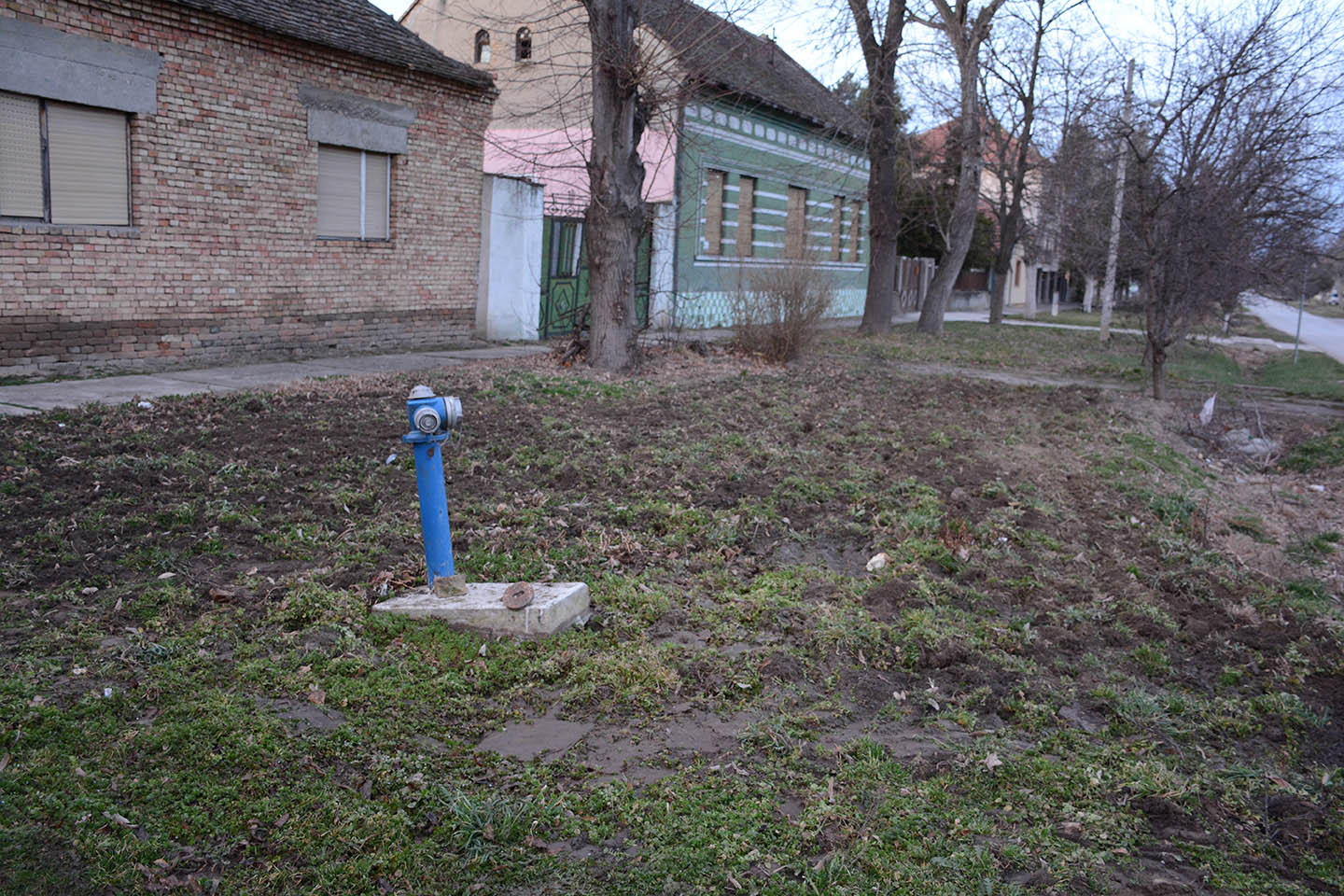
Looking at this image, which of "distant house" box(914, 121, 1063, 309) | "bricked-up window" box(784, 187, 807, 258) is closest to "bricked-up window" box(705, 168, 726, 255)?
"bricked-up window" box(784, 187, 807, 258)

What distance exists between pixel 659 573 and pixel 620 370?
7461mm

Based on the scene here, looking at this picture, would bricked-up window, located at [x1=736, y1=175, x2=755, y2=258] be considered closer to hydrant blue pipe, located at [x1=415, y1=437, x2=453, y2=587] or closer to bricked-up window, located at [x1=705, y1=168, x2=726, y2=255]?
bricked-up window, located at [x1=705, y1=168, x2=726, y2=255]

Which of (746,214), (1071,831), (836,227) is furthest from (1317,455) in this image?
(836,227)

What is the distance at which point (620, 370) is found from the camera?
12.8 m

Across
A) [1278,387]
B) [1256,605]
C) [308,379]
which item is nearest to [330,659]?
[1256,605]

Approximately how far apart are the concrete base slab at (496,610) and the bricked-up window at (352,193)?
10167mm

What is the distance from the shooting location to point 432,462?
186 inches

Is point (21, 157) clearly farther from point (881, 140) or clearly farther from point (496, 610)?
point (881, 140)

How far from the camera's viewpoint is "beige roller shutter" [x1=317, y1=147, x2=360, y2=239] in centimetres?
1362

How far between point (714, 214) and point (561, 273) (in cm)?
694

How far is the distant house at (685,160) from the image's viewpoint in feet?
61.0

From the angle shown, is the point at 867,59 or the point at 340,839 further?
the point at 867,59

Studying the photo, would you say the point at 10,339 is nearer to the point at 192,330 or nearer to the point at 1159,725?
the point at 192,330

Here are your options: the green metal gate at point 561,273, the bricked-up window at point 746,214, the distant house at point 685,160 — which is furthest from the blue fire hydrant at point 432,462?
the bricked-up window at point 746,214
